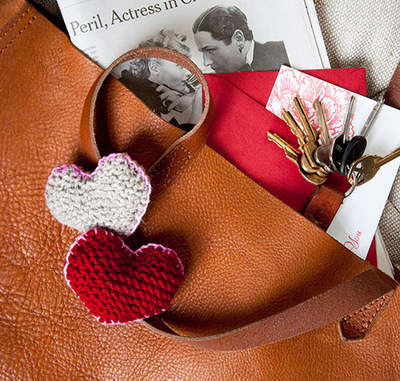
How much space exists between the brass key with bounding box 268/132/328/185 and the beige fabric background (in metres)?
0.17

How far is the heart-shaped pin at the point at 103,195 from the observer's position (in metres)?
0.42

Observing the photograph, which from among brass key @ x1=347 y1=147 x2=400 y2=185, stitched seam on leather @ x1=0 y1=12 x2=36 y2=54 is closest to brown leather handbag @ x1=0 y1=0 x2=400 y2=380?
stitched seam on leather @ x1=0 y1=12 x2=36 y2=54

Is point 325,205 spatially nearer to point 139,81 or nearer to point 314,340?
point 314,340

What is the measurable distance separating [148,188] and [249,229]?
0.49 ft

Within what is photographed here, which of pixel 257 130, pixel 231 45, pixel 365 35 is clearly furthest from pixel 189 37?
pixel 365 35

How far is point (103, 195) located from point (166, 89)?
21cm

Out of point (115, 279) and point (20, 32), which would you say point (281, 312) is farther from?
point (20, 32)

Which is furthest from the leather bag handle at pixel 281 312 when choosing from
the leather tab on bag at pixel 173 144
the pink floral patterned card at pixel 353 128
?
the pink floral patterned card at pixel 353 128

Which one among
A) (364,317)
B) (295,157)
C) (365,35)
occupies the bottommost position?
(364,317)

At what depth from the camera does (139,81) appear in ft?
1.83

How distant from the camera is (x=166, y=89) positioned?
0.56 meters

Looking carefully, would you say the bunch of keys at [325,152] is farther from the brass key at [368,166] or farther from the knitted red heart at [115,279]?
the knitted red heart at [115,279]

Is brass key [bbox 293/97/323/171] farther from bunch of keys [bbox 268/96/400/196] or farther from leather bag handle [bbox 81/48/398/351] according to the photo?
leather bag handle [bbox 81/48/398/351]

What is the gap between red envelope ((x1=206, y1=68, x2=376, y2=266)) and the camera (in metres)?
0.54
